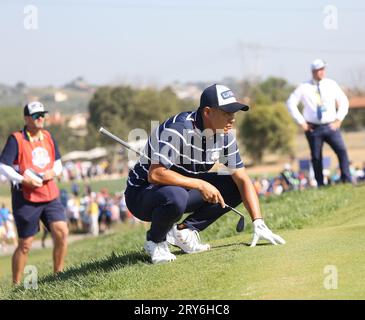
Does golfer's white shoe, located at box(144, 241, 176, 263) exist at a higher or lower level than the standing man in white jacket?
lower

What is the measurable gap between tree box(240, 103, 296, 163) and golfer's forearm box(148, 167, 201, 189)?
218 feet

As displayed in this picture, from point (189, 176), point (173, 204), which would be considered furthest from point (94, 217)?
point (173, 204)

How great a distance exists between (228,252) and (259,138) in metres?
68.1

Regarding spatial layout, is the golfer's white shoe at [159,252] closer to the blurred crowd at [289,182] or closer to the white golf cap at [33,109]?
the white golf cap at [33,109]

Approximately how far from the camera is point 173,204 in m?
6.91

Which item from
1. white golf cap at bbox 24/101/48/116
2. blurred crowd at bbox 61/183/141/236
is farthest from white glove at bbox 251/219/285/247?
blurred crowd at bbox 61/183/141/236

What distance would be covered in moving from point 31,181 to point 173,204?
9.92 feet

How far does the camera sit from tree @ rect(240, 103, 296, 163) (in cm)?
7312

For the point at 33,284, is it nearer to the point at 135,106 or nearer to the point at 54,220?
the point at 54,220

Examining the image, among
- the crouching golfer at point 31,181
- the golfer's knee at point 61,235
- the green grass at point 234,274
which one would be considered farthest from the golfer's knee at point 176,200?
the golfer's knee at point 61,235

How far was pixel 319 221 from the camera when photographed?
392 inches

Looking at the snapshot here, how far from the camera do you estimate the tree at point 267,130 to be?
7312 centimetres

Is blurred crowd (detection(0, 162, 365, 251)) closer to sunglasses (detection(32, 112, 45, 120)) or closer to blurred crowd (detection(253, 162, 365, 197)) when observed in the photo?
blurred crowd (detection(253, 162, 365, 197))
